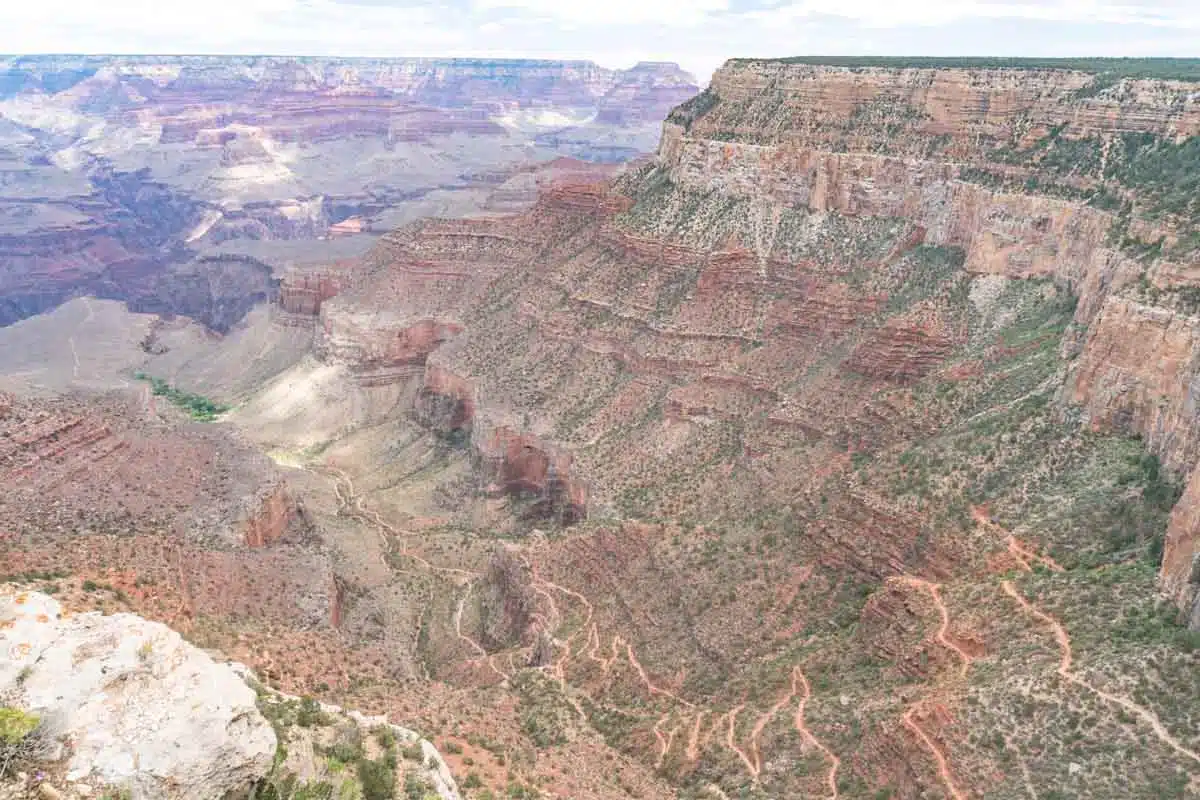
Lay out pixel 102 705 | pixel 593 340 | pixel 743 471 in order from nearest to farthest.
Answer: pixel 102 705
pixel 743 471
pixel 593 340

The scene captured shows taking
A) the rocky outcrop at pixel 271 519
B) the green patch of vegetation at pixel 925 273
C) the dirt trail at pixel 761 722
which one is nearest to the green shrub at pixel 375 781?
the dirt trail at pixel 761 722

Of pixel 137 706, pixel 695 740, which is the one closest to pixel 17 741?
pixel 137 706

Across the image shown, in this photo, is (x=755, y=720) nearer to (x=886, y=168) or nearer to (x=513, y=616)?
(x=513, y=616)

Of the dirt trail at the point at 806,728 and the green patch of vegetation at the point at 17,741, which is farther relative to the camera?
the dirt trail at the point at 806,728

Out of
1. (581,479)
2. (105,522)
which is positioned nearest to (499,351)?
(581,479)

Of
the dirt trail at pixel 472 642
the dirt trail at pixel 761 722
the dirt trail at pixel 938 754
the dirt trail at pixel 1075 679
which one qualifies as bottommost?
the dirt trail at pixel 472 642

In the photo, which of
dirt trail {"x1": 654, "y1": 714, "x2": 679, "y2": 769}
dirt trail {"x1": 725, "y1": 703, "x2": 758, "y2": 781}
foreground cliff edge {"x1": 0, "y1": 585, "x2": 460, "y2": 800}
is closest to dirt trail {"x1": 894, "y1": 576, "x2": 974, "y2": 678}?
dirt trail {"x1": 725, "y1": 703, "x2": 758, "y2": 781}

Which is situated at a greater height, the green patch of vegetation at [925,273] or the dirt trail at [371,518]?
the green patch of vegetation at [925,273]

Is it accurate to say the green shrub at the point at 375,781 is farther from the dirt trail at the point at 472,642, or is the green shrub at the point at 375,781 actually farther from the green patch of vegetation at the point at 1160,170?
the green patch of vegetation at the point at 1160,170
